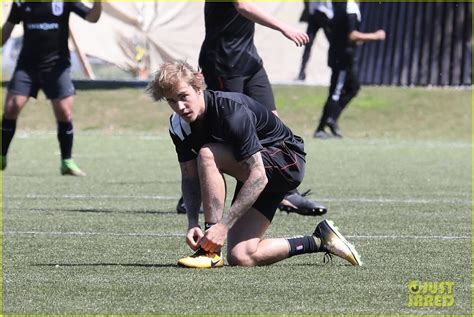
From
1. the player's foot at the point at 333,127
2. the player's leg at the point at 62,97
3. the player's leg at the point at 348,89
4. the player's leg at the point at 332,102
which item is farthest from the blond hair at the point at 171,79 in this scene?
the player's foot at the point at 333,127

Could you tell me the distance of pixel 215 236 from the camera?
6.24 m

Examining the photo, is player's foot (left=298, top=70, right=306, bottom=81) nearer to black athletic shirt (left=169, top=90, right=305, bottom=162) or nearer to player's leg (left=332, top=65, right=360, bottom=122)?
player's leg (left=332, top=65, right=360, bottom=122)

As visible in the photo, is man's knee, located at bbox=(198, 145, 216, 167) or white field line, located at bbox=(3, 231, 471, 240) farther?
white field line, located at bbox=(3, 231, 471, 240)

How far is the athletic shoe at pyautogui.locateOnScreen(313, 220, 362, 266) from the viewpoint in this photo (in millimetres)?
6648

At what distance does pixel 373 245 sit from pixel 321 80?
18469 millimetres

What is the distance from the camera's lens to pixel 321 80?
25.8 metres

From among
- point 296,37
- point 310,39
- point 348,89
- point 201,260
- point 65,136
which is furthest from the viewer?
point 310,39

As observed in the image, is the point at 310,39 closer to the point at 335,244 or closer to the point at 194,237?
the point at 335,244

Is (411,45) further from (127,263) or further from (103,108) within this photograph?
(127,263)

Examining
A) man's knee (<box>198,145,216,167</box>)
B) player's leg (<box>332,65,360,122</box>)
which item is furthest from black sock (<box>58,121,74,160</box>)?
player's leg (<box>332,65,360,122</box>)

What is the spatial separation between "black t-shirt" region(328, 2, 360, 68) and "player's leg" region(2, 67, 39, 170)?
7.72m

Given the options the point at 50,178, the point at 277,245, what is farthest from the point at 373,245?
the point at 50,178

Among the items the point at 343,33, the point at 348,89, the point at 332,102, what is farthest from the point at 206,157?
the point at 343,33

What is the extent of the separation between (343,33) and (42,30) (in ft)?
25.6
